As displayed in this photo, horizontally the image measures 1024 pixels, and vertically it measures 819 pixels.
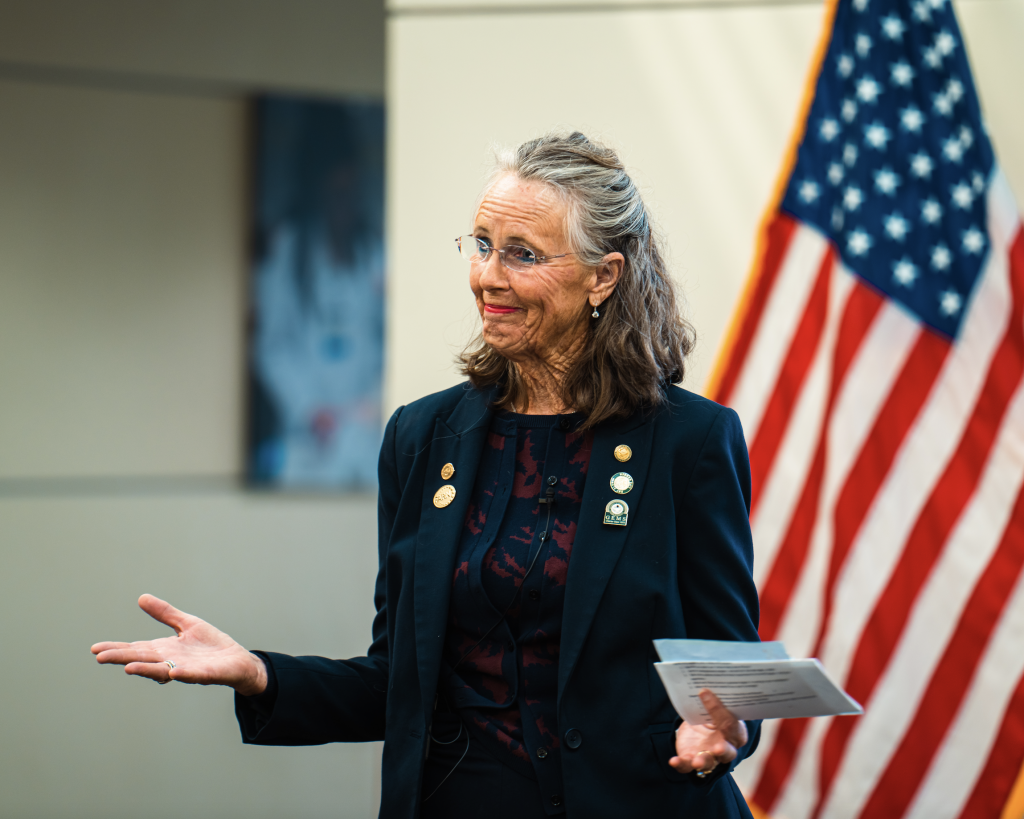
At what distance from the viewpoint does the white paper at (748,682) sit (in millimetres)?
1366

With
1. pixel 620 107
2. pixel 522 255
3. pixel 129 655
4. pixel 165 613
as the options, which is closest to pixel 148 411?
pixel 620 107

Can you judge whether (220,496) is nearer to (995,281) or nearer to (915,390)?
(915,390)

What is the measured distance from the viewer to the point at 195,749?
4484 millimetres

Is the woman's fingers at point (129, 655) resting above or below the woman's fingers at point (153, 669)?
above

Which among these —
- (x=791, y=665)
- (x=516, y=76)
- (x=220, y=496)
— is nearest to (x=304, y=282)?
(x=220, y=496)

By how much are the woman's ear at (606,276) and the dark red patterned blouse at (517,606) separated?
29 centimetres

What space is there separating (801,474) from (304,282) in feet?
8.83

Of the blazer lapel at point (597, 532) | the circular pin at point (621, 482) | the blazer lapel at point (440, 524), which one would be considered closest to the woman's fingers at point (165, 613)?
the blazer lapel at point (440, 524)

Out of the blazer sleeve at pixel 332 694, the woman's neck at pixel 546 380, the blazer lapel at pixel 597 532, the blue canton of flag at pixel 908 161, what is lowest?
the blazer sleeve at pixel 332 694

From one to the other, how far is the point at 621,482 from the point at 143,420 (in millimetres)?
3510

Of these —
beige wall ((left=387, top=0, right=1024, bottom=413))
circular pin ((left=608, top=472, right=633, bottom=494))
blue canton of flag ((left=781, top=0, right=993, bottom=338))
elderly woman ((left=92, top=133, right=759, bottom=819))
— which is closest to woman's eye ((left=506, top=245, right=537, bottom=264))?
elderly woman ((left=92, top=133, right=759, bottom=819))

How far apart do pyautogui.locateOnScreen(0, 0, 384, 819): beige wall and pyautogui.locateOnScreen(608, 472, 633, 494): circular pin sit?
10.5 feet

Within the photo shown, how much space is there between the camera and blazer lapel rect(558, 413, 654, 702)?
1.61 m

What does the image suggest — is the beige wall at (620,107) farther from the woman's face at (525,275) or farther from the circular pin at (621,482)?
the circular pin at (621,482)
